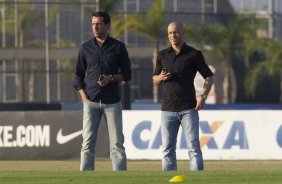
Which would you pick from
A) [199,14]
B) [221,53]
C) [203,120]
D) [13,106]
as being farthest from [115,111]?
[199,14]

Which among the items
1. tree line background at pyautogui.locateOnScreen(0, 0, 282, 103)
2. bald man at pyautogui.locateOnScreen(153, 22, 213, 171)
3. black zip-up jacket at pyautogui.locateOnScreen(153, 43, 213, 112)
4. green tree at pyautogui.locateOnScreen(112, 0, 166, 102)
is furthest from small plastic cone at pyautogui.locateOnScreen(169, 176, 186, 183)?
green tree at pyautogui.locateOnScreen(112, 0, 166, 102)

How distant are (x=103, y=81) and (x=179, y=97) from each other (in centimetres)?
91

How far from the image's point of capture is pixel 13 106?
1369 inches

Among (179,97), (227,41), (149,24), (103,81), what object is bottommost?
(227,41)


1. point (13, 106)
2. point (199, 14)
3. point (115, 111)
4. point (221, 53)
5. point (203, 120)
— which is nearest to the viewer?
point (115, 111)

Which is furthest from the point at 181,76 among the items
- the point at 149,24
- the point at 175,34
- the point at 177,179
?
the point at 149,24

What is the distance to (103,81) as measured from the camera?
13398 millimetres

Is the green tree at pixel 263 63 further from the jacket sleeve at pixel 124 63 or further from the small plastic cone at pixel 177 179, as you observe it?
the small plastic cone at pixel 177 179

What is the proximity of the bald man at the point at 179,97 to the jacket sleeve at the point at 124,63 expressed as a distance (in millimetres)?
338

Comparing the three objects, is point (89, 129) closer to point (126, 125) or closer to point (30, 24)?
point (126, 125)

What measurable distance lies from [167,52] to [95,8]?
132 ft

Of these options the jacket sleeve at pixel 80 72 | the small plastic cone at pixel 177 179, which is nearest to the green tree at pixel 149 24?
the jacket sleeve at pixel 80 72

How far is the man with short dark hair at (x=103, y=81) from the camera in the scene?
13.5 m

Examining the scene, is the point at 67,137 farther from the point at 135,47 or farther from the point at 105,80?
the point at 135,47
